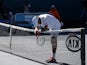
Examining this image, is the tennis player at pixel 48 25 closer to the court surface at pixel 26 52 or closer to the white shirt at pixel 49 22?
the white shirt at pixel 49 22

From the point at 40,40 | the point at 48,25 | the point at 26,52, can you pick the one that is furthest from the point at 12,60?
the point at 48,25

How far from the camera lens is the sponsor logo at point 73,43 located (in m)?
9.45

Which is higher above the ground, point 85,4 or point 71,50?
A: point 85,4

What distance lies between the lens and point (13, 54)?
40.3 feet

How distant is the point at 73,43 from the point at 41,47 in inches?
60.4

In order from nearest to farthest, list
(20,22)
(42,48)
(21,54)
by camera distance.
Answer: (42,48)
(21,54)
(20,22)

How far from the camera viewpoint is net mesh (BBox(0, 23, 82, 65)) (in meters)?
9.70

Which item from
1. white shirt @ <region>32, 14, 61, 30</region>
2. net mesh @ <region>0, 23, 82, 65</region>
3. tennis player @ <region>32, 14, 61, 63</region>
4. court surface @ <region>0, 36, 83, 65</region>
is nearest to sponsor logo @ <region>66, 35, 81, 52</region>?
net mesh @ <region>0, 23, 82, 65</region>

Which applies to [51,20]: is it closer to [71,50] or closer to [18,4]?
[71,50]

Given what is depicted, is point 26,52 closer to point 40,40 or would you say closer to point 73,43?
point 40,40

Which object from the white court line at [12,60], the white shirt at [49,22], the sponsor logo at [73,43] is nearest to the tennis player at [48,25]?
the white shirt at [49,22]

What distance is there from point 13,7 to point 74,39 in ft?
→ 57.3

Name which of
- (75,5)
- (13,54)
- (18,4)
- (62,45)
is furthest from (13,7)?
(62,45)

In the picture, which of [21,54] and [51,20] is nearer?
[51,20]
